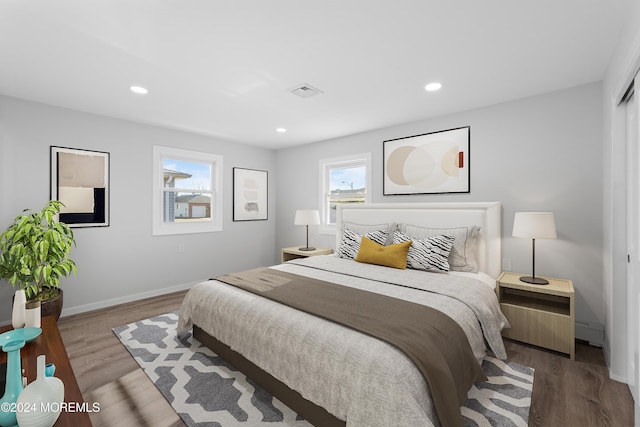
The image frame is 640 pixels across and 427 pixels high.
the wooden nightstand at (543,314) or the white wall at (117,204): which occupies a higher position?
the white wall at (117,204)

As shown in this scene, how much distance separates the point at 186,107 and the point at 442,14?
2.78 m

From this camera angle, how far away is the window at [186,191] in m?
4.12

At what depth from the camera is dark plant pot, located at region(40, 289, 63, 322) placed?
2754 mm

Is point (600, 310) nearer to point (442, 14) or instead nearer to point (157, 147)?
point (442, 14)

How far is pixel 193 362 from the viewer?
7.70 ft

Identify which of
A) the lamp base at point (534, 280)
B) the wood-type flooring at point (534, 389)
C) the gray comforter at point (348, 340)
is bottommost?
the wood-type flooring at point (534, 389)

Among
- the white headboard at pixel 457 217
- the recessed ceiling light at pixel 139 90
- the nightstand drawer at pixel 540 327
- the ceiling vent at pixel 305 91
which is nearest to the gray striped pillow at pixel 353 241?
the white headboard at pixel 457 217

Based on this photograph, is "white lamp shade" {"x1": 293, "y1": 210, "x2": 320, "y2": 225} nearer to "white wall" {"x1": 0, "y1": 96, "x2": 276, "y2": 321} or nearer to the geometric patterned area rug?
"white wall" {"x1": 0, "y1": 96, "x2": 276, "y2": 321}

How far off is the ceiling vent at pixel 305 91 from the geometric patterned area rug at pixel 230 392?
8.34 feet

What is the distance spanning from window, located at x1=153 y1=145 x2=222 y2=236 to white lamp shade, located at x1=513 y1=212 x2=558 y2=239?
13.5 ft

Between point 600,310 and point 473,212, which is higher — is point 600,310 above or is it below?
below

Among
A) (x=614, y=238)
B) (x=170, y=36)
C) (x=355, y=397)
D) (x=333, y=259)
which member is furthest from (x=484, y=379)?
(x=170, y=36)

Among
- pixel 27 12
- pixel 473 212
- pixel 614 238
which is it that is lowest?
pixel 614 238

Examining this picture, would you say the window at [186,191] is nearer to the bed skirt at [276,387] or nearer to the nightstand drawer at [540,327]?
the bed skirt at [276,387]
